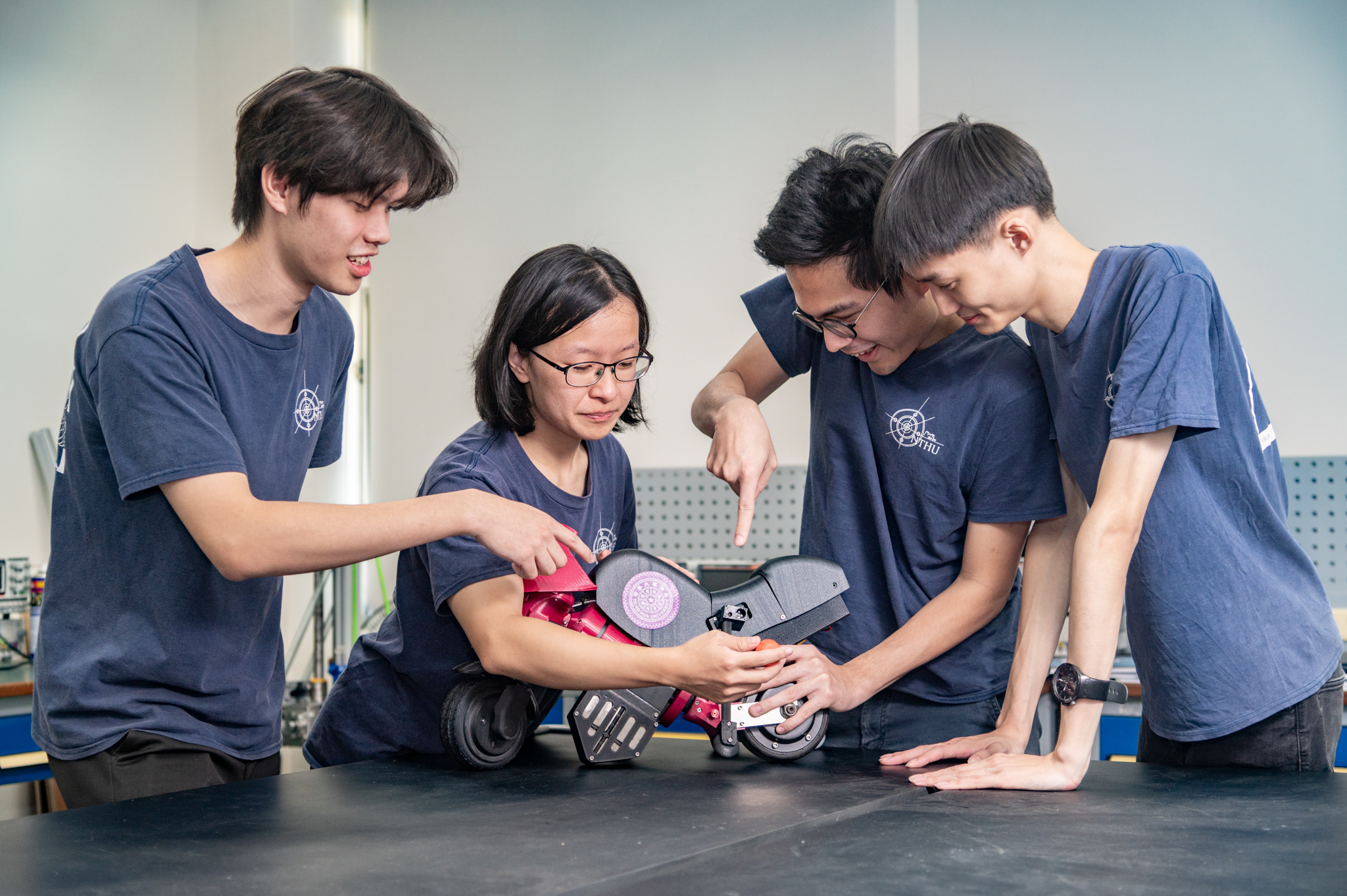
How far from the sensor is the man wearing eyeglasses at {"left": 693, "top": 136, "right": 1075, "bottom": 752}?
1447 mm

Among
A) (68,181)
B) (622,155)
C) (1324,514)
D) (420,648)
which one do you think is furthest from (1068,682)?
(68,181)

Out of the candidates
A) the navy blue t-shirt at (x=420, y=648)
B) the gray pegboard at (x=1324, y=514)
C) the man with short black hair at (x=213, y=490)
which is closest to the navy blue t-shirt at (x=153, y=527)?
the man with short black hair at (x=213, y=490)

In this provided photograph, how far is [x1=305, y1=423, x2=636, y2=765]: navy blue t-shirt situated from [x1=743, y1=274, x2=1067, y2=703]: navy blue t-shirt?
41 centimetres

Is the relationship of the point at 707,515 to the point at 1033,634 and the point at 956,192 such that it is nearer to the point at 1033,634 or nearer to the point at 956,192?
the point at 1033,634

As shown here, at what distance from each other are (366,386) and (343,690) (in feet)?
8.50

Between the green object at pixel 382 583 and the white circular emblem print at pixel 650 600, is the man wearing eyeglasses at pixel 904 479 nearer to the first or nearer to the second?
the white circular emblem print at pixel 650 600

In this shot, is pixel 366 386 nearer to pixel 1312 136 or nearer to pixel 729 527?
pixel 729 527

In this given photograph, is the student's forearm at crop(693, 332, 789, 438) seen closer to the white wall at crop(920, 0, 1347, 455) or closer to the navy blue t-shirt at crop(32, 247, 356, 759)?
the navy blue t-shirt at crop(32, 247, 356, 759)

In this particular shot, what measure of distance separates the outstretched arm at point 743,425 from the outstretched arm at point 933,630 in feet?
0.77

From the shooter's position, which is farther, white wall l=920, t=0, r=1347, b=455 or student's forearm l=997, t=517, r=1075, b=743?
white wall l=920, t=0, r=1347, b=455

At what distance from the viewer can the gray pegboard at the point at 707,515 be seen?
3.33m

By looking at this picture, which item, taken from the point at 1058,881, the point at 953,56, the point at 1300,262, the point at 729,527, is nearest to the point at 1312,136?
the point at 1300,262

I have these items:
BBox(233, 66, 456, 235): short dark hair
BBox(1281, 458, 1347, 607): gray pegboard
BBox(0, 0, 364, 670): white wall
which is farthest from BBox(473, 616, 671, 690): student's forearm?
BBox(0, 0, 364, 670): white wall

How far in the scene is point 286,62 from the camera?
142 inches
